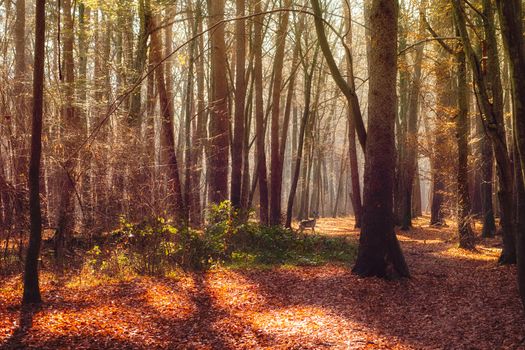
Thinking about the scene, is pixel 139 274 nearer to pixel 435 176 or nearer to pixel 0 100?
pixel 0 100

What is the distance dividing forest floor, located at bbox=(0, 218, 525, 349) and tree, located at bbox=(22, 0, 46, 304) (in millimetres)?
604

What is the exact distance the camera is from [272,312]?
808 cm

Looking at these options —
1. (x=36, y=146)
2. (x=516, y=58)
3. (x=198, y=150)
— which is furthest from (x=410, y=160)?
(x=36, y=146)

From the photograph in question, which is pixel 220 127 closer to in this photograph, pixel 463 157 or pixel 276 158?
pixel 276 158

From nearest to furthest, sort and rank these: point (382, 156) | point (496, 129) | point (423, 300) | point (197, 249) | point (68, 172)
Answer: point (496, 129)
point (423, 300)
point (382, 156)
point (68, 172)
point (197, 249)

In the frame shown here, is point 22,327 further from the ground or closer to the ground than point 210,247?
closer to the ground

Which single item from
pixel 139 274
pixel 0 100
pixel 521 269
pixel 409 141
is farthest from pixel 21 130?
pixel 409 141

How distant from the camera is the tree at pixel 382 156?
968 cm

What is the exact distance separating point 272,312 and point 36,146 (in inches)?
169

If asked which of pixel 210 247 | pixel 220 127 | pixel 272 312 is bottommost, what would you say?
pixel 272 312

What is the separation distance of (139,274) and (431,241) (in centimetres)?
1184

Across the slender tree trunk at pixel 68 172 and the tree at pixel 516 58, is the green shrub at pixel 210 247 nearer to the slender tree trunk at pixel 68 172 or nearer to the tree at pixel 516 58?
the slender tree trunk at pixel 68 172

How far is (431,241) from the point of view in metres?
18.3

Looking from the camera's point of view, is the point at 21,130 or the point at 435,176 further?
the point at 435,176
